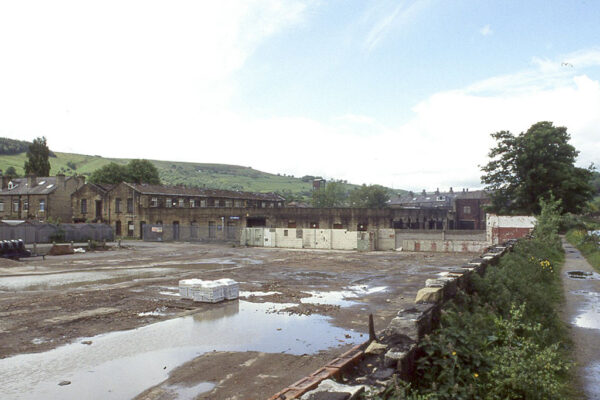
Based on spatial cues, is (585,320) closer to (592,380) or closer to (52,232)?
(592,380)

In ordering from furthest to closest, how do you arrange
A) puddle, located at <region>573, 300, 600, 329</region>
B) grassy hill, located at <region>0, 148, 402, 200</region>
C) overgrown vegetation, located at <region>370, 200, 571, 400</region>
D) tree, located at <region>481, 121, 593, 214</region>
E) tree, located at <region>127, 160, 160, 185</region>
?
grassy hill, located at <region>0, 148, 402, 200</region>, tree, located at <region>127, 160, 160, 185</region>, tree, located at <region>481, 121, 593, 214</region>, puddle, located at <region>573, 300, 600, 329</region>, overgrown vegetation, located at <region>370, 200, 571, 400</region>

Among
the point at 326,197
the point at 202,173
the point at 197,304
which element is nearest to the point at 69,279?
the point at 197,304

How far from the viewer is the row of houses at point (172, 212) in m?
47.1

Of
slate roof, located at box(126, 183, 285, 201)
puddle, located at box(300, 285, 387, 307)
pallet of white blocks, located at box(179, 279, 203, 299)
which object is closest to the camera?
puddle, located at box(300, 285, 387, 307)

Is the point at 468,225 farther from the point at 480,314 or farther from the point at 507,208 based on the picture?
the point at 480,314

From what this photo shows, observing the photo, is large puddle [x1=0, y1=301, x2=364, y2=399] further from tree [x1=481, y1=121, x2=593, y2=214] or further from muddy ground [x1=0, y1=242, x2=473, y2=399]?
tree [x1=481, y1=121, x2=593, y2=214]

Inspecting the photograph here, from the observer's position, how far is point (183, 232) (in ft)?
168

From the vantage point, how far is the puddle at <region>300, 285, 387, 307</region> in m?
14.9

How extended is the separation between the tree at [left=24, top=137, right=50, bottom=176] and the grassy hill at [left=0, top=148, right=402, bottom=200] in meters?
51.1

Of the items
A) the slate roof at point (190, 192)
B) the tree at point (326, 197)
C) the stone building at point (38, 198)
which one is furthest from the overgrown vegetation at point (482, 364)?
the tree at point (326, 197)

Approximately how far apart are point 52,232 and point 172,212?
15491 mm

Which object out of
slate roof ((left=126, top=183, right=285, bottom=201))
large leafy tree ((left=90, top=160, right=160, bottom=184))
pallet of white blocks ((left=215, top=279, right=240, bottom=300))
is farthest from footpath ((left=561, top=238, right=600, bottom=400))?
large leafy tree ((left=90, top=160, right=160, bottom=184))

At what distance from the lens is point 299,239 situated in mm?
41938

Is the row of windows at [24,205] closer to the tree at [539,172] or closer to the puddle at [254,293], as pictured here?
the puddle at [254,293]
